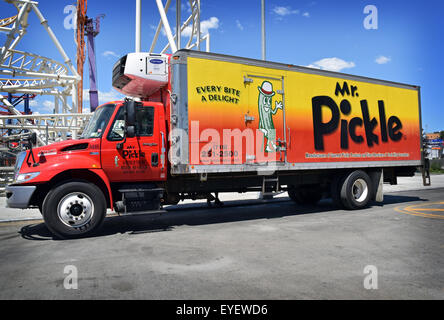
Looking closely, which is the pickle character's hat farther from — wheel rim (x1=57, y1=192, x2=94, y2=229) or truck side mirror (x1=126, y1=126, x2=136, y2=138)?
wheel rim (x1=57, y1=192, x2=94, y2=229)

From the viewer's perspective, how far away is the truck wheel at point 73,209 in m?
6.18

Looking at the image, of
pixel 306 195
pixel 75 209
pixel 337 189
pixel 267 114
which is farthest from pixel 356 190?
pixel 75 209

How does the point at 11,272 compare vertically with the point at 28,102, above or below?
below

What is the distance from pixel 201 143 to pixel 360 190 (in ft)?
18.0

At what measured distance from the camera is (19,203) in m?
6.13

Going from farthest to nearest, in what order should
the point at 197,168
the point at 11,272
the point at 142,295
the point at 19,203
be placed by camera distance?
1. the point at 197,168
2. the point at 19,203
3. the point at 11,272
4. the point at 142,295

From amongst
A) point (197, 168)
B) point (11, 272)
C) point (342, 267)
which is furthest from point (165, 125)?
point (342, 267)

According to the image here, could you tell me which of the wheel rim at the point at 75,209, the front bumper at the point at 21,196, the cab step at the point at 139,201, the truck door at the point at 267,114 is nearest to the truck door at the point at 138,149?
the cab step at the point at 139,201

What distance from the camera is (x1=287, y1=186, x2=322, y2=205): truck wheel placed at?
10.3 metres

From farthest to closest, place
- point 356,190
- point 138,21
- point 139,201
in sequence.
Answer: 1. point 138,21
2. point 356,190
3. point 139,201

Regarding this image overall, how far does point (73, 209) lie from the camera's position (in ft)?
20.8
